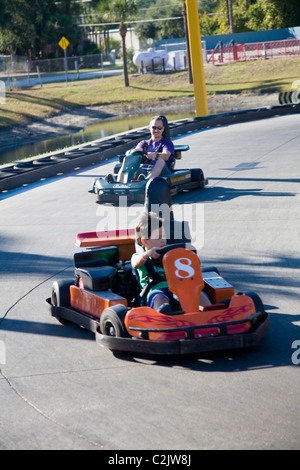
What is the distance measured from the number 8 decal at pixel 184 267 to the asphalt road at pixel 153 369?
0.55m

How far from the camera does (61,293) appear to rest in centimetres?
512

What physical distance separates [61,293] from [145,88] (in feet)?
102

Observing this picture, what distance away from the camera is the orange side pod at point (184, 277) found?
4.50 meters

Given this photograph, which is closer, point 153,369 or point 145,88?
point 153,369

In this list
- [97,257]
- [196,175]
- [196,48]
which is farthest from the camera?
[196,48]

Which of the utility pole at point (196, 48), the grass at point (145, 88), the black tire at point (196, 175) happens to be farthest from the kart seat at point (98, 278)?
the grass at point (145, 88)

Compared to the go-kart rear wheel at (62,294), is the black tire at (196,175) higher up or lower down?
higher up

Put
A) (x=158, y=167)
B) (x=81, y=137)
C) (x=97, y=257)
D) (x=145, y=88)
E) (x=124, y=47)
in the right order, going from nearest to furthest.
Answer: (x=97, y=257) < (x=158, y=167) < (x=81, y=137) < (x=124, y=47) < (x=145, y=88)

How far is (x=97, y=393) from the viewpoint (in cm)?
389

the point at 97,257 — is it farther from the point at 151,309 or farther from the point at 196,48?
the point at 196,48

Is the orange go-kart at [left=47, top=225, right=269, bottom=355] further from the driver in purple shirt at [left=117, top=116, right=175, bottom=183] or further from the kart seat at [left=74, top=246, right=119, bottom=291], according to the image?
the driver in purple shirt at [left=117, top=116, right=175, bottom=183]

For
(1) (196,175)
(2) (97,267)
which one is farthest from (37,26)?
(2) (97,267)

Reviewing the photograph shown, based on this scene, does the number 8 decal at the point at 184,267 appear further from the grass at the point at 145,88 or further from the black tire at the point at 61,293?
the grass at the point at 145,88

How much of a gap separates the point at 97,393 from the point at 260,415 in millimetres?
919
